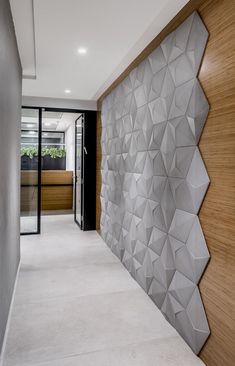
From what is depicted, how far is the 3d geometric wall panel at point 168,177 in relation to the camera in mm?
2113

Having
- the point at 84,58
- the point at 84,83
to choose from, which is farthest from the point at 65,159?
the point at 84,58

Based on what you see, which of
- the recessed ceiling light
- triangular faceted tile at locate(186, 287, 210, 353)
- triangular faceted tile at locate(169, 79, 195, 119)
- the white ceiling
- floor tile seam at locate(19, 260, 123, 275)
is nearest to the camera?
triangular faceted tile at locate(186, 287, 210, 353)

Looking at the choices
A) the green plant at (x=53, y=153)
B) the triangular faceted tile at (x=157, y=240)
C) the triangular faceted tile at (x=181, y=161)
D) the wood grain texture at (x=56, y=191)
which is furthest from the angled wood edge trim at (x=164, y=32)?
the green plant at (x=53, y=153)

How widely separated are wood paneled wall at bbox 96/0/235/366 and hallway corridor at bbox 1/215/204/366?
0.43m

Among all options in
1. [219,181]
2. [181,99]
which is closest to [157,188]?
[181,99]

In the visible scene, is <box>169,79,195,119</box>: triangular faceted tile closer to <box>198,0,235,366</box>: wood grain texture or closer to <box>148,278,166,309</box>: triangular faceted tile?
<box>198,0,235,366</box>: wood grain texture

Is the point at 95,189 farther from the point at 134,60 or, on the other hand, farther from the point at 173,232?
the point at 173,232

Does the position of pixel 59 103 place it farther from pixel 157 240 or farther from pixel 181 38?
pixel 157 240

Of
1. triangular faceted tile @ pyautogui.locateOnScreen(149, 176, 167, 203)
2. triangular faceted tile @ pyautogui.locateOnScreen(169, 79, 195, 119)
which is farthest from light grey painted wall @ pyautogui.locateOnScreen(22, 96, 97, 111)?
triangular faceted tile @ pyautogui.locateOnScreen(169, 79, 195, 119)

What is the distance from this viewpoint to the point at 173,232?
2.47m

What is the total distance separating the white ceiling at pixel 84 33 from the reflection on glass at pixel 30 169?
56.0 inches

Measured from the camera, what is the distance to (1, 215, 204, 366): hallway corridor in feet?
6.88

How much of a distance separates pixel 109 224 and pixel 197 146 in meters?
2.88

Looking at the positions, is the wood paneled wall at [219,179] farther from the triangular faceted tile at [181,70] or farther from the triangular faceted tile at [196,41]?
the triangular faceted tile at [181,70]
